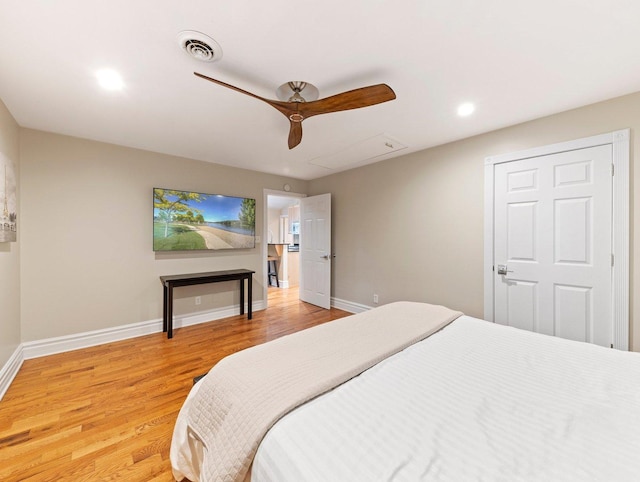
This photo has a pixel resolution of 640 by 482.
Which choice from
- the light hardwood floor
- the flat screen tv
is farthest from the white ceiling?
the light hardwood floor

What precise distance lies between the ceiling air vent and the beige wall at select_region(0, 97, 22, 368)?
188 cm

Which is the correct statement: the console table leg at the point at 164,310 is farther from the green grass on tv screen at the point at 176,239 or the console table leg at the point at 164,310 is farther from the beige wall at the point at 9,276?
the beige wall at the point at 9,276

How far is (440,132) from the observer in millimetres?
2811

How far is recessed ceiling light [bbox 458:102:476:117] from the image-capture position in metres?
2.25

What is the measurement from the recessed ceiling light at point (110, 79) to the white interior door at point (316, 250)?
3019mm

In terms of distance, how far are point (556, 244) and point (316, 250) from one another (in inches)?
128

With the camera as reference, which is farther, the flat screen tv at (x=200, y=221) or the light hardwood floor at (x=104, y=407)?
the flat screen tv at (x=200, y=221)

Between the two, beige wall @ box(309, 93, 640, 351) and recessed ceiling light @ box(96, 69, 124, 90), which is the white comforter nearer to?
beige wall @ box(309, 93, 640, 351)

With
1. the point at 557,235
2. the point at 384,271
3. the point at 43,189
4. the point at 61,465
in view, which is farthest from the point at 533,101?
the point at 43,189

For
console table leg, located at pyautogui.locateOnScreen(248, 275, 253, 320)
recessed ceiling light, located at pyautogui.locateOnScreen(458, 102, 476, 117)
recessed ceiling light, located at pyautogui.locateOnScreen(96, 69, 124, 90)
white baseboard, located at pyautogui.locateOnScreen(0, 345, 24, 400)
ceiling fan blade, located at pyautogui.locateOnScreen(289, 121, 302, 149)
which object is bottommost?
white baseboard, located at pyautogui.locateOnScreen(0, 345, 24, 400)

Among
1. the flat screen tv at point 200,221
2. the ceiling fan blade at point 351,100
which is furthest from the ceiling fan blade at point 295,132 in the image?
the flat screen tv at point 200,221

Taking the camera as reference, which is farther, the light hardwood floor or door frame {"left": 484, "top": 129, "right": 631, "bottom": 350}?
door frame {"left": 484, "top": 129, "right": 631, "bottom": 350}

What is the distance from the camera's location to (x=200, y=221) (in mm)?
3779

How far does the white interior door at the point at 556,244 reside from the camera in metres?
2.20
